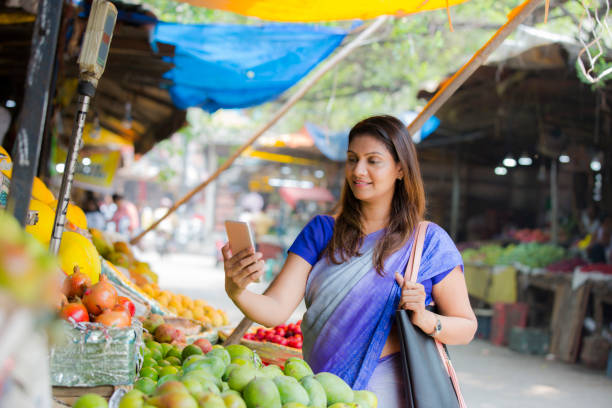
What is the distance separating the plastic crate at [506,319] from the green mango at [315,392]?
23.0 feet

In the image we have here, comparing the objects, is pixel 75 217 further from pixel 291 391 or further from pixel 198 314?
pixel 291 391

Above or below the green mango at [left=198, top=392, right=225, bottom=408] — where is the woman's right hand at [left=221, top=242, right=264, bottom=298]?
above

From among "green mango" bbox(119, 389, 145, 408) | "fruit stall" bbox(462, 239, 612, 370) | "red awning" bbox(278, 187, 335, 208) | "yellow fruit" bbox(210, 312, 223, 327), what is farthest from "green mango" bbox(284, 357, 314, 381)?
"red awning" bbox(278, 187, 335, 208)

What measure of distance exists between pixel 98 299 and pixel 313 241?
901 mm

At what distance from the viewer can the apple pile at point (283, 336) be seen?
3.47 meters

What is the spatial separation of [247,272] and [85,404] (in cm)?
78

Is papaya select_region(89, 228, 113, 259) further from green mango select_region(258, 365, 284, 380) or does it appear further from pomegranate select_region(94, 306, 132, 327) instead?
green mango select_region(258, 365, 284, 380)

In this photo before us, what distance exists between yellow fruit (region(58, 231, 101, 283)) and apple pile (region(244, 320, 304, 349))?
3.79 feet

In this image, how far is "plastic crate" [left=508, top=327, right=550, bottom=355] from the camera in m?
7.46

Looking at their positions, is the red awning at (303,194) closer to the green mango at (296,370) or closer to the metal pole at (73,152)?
the metal pole at (73,152)

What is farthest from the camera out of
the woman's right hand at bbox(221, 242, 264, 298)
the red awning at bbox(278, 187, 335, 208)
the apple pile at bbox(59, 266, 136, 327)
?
the red awning at bbox(278, 187, 335, 208)

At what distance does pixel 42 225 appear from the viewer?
9.17ft

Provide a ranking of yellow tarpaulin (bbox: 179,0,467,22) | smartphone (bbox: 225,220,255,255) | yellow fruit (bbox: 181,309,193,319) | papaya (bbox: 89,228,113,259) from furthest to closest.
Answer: papaya (bbox: 89,228,113,259) → yellow fruit (bbox: 181,309,193,319) → yellow tarpaulin (bbox: 179,0,467,22) → smartphone (bbox: 225,220,255,255)

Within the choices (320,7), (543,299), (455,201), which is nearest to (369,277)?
(320,7)
